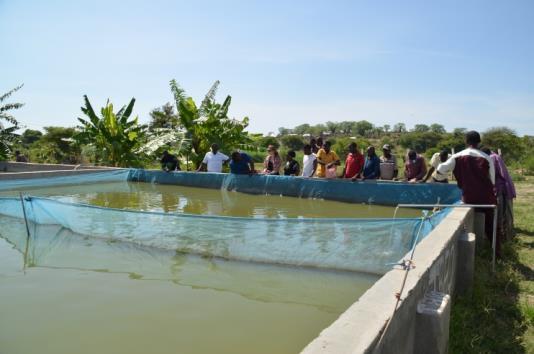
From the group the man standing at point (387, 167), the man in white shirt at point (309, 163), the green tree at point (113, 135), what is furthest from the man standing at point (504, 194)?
the green tree at point (113, 135)

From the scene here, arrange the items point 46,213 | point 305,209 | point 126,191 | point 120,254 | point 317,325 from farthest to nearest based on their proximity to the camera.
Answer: point 126,191
point 305,209
point 46,213
point 120,254
point 317,325

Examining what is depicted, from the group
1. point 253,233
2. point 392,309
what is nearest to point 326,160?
point 253,233

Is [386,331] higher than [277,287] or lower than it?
higher

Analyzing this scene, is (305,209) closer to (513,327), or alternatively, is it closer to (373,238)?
(373,238)

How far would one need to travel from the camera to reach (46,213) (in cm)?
645

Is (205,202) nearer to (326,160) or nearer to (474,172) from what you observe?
(326,160)

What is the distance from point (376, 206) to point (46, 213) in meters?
6.00

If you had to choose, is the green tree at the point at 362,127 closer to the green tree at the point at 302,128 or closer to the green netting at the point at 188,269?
the green tree at the point at 302,128

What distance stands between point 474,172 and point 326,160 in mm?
4534

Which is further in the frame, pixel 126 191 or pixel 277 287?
pixel 126 191

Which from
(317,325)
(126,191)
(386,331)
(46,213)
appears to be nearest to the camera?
(386,331)

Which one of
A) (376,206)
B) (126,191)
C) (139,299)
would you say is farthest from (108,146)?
(139,299)

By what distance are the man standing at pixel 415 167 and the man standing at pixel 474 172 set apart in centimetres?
365

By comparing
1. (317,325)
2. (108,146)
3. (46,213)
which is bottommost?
(317,325)
